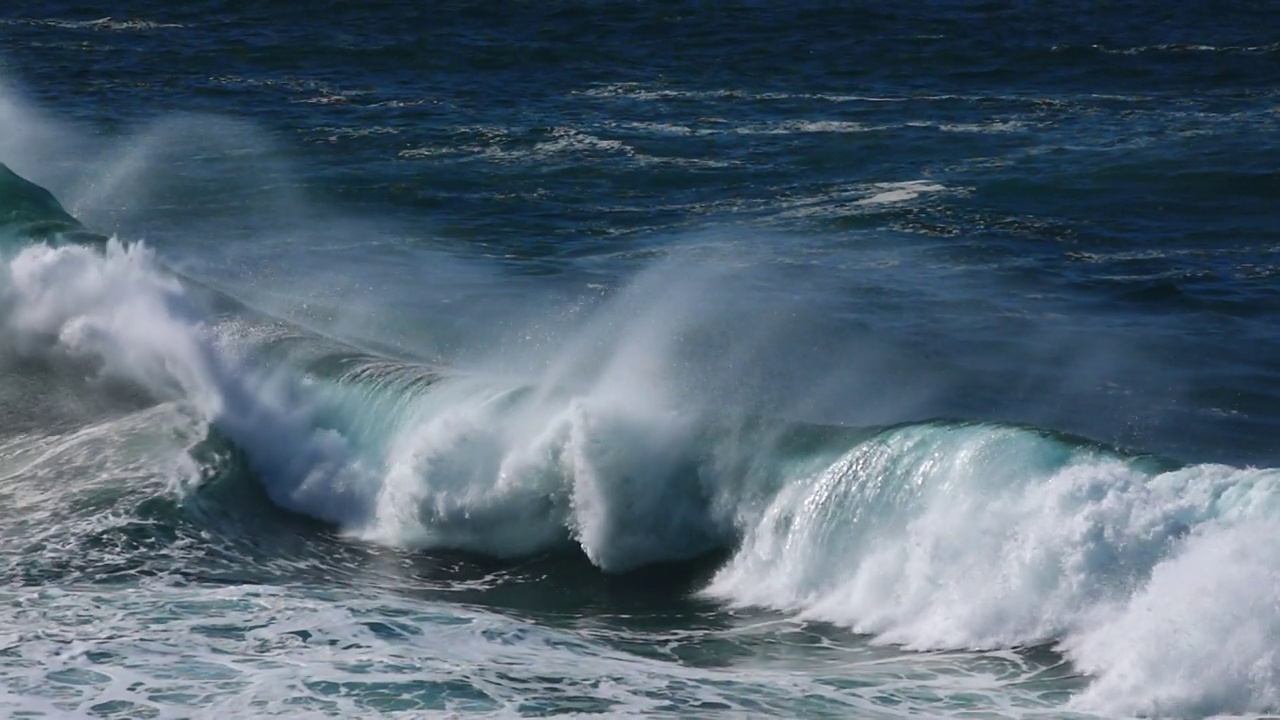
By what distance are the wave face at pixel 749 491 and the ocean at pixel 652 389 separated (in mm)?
40

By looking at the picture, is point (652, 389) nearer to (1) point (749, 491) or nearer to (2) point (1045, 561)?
(1) point (749, 491)

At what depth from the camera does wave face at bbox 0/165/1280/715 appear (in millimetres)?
11742

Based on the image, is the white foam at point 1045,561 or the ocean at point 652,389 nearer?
the white foam at point 1045,561

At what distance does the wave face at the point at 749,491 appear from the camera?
1174 cm

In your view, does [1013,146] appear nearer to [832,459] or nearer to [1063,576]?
[832,459]

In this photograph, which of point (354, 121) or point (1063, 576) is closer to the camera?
point (1063, 576)

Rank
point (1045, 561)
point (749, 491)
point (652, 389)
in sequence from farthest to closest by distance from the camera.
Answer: point (652, 389) < point (749, 491) < point (1045, 561)

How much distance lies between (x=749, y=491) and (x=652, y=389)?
2.68 meters

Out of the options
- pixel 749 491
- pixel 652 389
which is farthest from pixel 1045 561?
pixel 652 389

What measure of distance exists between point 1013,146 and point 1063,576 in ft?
59.2

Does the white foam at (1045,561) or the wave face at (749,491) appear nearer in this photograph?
the white foam at (1045,561)

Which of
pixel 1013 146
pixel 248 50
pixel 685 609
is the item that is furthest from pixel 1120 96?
pixel 685 609

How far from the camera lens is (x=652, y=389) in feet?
56.3

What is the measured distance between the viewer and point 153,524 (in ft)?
49.6
